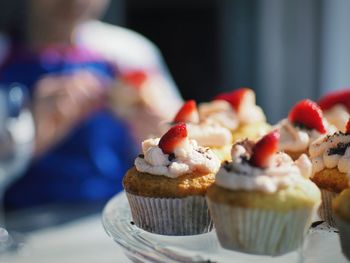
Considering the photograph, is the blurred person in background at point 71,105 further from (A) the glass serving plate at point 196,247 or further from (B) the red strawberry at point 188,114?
(A) the glass serving plate at point 196,247

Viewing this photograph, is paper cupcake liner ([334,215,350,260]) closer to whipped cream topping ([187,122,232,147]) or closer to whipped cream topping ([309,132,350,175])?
whipped cream topping ([309,132,350,175])

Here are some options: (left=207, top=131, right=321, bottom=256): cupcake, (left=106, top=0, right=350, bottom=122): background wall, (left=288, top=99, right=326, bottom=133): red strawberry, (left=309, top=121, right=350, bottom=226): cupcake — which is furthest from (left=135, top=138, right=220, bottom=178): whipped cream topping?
(left=106, top=0, right=350, bottom=122): background wall

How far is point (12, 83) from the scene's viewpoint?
285 centimetres

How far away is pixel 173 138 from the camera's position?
125cm

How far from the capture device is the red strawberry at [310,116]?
1.48 metres

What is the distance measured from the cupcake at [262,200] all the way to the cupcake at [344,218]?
4 centimetres

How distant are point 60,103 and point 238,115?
3.84 feet

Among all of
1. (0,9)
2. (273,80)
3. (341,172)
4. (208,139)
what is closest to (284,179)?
(341,172)

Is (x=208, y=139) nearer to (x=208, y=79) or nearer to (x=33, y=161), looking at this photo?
(x=33, y=161)

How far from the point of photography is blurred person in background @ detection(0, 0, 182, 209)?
2689 mm

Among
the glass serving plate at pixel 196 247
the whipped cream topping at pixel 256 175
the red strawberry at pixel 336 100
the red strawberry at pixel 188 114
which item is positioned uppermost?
the whipped cream topping at pixel 256 175

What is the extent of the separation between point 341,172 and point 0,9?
10.1 ft

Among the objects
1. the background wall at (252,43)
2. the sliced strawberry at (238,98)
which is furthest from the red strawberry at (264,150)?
the background wall at (252,43)

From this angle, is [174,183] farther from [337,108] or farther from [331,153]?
[337,108]
